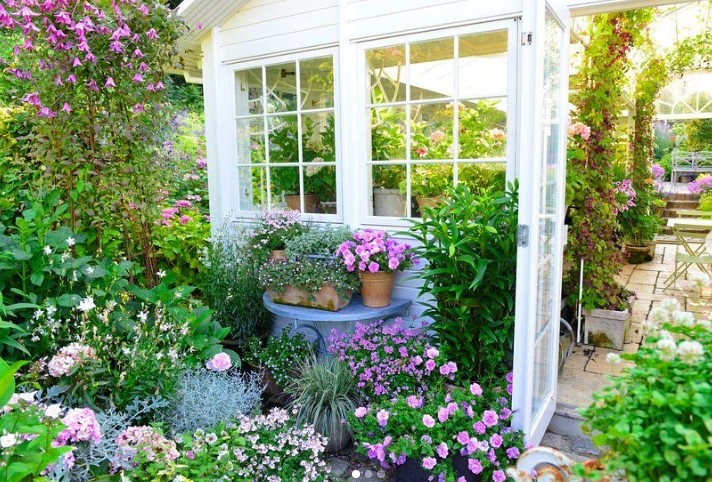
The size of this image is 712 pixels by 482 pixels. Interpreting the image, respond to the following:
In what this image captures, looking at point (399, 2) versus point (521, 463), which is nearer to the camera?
point (521, 463)

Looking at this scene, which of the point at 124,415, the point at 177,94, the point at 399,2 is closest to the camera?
the point at 124,415

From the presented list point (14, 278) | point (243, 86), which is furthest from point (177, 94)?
point (14, 278)

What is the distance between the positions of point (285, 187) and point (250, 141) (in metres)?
0.54

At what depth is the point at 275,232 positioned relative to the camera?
3883 millimetres

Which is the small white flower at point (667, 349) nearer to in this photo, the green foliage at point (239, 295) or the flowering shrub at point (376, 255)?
the flowering shrub at point (376, 255)

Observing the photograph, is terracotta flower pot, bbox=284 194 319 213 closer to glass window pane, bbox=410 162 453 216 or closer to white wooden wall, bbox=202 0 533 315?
white wooden wall, bbox=202 0 533 315

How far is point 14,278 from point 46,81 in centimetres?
125

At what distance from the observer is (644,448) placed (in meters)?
1.13

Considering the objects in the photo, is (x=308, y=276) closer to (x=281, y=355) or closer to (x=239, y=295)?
(x=281, y=355)

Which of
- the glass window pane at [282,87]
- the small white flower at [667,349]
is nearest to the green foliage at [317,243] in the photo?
the glass window pane at [282,87]

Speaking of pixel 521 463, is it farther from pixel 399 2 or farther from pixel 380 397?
pixel 399 2

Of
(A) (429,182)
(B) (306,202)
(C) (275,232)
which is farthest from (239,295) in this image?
(A) (429,182)

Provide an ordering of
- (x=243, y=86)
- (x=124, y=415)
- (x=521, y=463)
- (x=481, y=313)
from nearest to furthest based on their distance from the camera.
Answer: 1. (x=521, y=463)
2. (x=124, y=415)
3. (x=481, y=313)
4. (x=243, y=86)

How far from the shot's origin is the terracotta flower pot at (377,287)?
335cm
